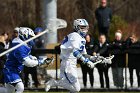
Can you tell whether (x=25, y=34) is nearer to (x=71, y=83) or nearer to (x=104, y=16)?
(x=71, y=83)

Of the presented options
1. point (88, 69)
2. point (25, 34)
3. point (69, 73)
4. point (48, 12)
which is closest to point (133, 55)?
point (88, 69)

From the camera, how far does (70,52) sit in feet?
56.5

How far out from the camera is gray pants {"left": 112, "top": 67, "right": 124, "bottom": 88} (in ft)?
71.4

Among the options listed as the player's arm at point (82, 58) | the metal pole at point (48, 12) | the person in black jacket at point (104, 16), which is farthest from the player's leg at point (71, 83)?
the metal pole at point (48, 12)

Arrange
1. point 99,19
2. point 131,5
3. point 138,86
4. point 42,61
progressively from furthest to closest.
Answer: point 131,5
point 99,19
point 138,86
point 42,61

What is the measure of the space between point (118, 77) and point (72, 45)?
5116 mm

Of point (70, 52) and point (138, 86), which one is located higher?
point (70, 52)

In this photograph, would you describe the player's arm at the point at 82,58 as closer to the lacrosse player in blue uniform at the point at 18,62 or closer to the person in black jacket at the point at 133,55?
the lacrosse player in blue uniform at the point at 18,62

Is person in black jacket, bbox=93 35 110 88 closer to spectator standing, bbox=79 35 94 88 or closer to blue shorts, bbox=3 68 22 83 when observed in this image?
spectator standing, bbox=79 35 94 88

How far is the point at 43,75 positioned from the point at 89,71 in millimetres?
1241

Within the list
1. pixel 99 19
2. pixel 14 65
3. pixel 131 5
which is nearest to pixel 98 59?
pixel 14 65

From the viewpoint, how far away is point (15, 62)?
16375 millimetres

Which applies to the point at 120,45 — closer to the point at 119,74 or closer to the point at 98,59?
the point at 119,74

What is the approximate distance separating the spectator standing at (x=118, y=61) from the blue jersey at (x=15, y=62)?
5.80 metres
